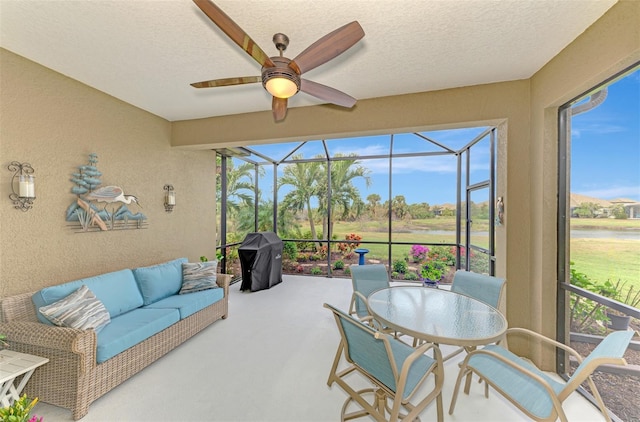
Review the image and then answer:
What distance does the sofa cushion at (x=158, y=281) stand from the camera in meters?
3.14

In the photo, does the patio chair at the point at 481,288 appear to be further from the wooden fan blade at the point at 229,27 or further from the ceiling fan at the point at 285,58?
the wooden fan blade at the point at 229,27

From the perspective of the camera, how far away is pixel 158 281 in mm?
3248

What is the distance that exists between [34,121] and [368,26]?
10.6ft

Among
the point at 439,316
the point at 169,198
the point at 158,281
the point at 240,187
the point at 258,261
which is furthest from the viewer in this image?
the point at 240,187

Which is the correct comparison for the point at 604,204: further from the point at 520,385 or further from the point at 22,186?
the point at 22,186

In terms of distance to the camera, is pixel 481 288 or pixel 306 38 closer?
pixel 306 38

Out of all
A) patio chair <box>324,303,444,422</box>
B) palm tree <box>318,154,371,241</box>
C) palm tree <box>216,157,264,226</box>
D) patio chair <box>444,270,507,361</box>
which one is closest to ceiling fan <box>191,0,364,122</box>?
patio chair <box>324,303,444,422</box>

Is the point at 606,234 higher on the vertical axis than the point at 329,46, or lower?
lower

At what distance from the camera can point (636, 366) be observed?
6.12ft

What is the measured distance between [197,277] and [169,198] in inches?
54.4

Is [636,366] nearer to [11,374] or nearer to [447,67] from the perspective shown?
[447,67]

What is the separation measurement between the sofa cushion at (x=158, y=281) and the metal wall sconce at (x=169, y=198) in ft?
3.29

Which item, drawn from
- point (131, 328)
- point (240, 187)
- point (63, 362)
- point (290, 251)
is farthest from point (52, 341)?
point (290, 251)

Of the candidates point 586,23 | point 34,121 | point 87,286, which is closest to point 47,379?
point 87,286
